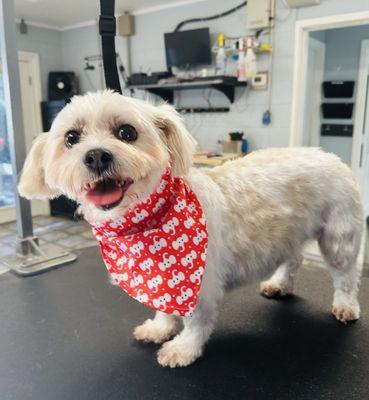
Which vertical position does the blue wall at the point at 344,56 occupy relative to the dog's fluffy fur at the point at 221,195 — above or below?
above

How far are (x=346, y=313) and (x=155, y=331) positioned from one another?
614 mm

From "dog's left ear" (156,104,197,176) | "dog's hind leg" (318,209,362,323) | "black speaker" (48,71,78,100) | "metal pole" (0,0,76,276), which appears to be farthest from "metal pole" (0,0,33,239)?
"black speaker" (48,71,78,100)

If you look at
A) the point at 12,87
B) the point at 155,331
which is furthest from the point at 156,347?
the point at 12,87

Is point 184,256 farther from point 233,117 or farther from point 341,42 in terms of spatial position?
point 341,42

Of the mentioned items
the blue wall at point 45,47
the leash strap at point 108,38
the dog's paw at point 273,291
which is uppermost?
the blue wall at point 45,47

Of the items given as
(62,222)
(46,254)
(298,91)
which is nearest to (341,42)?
(298,91)

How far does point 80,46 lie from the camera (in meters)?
5.33

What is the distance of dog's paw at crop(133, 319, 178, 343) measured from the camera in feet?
3.72

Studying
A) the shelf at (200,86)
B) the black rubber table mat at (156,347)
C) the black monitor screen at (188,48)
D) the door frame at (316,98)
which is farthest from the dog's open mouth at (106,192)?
the door frame at (316,98)

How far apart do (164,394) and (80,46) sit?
17.4 ft

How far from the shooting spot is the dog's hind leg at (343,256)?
4.08ft

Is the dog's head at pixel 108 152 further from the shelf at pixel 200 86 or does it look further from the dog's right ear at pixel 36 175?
the shelf at pixel 200 86

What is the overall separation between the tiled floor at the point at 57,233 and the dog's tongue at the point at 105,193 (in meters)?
3.05

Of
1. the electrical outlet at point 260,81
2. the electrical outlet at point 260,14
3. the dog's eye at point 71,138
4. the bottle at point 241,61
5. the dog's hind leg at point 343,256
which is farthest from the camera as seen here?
the electrical outlet at point 260,81
